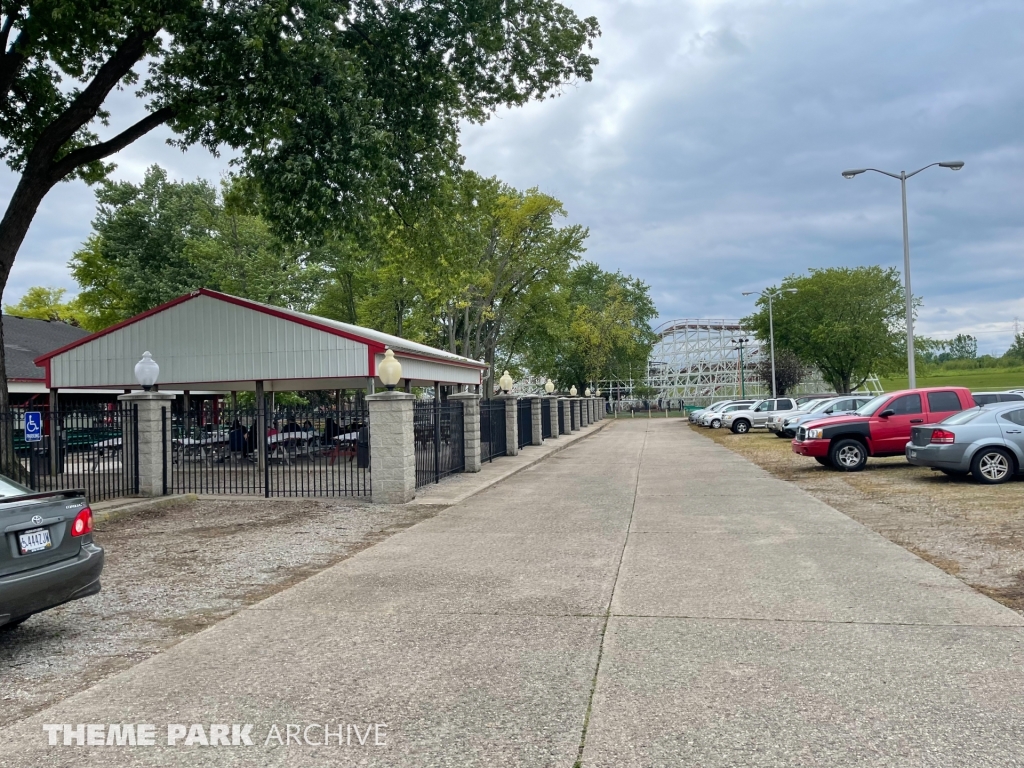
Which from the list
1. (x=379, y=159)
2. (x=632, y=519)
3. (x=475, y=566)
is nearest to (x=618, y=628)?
(x=475, y=566)

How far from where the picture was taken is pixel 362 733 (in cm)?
400

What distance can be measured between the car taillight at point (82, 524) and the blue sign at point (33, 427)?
32.5 ft

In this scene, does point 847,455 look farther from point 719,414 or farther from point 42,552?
point 719,414

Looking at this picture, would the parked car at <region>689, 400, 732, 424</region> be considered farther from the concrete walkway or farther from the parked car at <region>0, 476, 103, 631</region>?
the parked car at <region>0, 476, 103, 631</region>

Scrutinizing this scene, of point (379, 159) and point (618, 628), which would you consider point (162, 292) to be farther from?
point (618, 628)

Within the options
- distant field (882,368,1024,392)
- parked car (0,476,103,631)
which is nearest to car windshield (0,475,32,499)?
parked car (0,476,103,631)

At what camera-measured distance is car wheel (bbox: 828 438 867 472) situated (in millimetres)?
17781

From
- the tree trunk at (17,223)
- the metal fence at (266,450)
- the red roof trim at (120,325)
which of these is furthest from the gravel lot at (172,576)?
the red roof trim at (120,325)

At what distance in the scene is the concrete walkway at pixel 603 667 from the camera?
3799 mm

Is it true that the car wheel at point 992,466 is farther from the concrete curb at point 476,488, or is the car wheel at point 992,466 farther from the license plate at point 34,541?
the license plate at point 34,541

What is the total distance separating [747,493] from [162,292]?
118 ft

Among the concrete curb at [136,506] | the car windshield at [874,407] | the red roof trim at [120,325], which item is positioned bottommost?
the concrete curb at [136,506]

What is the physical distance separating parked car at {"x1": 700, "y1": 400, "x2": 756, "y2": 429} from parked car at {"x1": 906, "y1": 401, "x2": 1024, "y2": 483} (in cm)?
3122

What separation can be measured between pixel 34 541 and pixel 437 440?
12.0 meters
